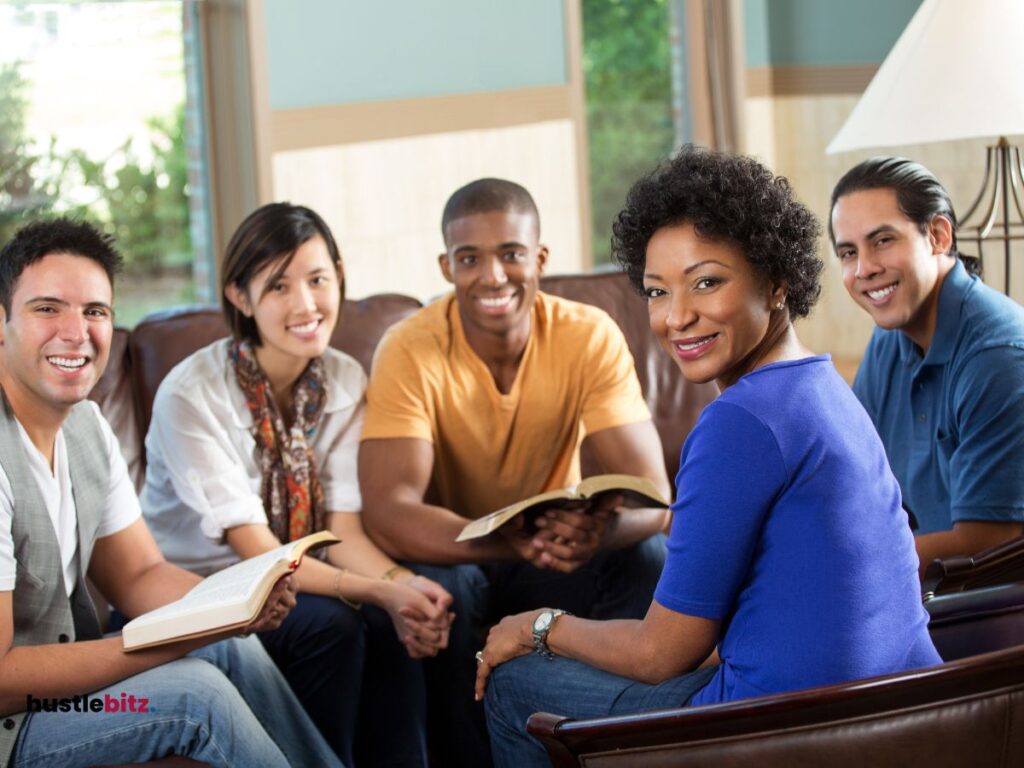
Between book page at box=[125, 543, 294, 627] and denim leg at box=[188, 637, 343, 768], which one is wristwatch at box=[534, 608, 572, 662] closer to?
book page at box=[125, 543, 294, 627]

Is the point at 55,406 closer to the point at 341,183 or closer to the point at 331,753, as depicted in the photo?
the point at 331,753

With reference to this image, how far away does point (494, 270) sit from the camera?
2742 millimetres

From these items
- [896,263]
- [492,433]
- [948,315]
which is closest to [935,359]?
[948,315]

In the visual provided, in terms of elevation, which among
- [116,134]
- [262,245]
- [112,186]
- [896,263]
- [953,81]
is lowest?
[896,263]

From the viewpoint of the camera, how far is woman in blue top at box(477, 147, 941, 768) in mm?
1570

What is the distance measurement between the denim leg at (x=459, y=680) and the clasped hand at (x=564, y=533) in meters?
0.20

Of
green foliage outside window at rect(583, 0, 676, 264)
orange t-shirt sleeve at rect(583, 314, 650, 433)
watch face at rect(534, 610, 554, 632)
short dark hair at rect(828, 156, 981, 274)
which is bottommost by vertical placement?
watch face at rect(534, 610, 554, 632)

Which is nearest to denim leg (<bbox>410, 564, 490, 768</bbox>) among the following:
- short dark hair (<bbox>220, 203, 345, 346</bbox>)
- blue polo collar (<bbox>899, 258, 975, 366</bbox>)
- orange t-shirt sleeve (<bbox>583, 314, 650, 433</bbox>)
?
orange t-shirt sleeve (<bbox>583, 314, 650, 433</bbox>)

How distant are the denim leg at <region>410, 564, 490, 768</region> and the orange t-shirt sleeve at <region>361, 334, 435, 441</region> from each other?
0.29m

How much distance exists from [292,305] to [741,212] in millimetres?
1169

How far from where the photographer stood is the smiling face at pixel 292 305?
2615 millimetres

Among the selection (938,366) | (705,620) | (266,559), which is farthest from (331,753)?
(938,366)

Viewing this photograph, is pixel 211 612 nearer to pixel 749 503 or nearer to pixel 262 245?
pixel 749 503

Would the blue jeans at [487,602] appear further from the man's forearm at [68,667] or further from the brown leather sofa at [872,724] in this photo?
the brown leather sofa at [872,724]
